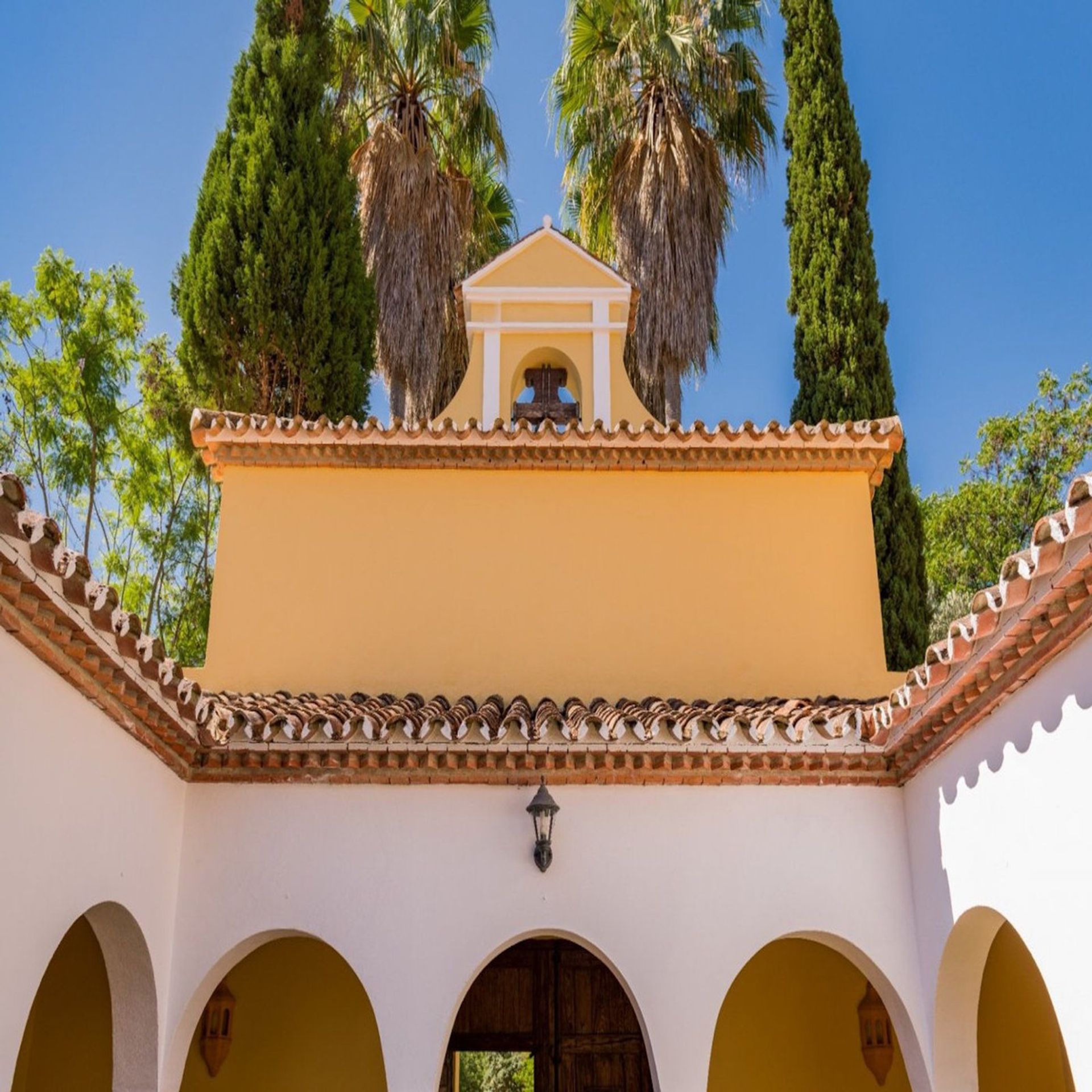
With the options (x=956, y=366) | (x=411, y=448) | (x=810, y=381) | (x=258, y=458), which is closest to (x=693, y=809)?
(x=411, y=448)

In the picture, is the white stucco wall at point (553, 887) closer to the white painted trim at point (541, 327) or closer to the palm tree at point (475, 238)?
the white painted trim at point (541, 327)

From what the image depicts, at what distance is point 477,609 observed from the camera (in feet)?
30.1

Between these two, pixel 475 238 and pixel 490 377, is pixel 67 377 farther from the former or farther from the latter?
pixel 490 377

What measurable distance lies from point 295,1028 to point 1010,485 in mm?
20127

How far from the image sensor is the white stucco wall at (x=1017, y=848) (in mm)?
4875

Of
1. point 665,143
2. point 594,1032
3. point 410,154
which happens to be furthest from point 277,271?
point 594,1032

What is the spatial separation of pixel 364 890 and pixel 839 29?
14.6 meters

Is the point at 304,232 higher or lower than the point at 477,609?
higher

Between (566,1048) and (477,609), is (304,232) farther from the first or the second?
(566,1048)

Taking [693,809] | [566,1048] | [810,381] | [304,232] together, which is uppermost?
[304,232]

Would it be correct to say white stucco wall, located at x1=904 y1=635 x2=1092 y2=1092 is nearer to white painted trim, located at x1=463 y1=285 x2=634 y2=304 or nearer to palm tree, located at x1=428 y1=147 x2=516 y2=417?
white painted trim, located at x1=463 y1=285 x2=634 y2=304

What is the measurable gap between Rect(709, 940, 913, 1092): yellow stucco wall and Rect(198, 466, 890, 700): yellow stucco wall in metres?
1.88

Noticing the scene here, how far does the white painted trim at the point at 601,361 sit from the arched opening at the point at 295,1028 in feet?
15.7

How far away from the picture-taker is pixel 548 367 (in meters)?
11.0
